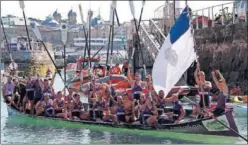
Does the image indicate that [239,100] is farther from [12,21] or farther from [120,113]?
[12,21]

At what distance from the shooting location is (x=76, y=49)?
357 feet

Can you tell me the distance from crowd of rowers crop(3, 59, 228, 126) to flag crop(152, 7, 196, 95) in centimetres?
167

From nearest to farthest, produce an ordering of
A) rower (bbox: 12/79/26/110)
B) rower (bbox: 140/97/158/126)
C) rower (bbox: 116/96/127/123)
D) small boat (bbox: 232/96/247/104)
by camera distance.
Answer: rower (bbox: 140/97/158/126), rower (bbox: 116/96/127/123), rower (bbox: 12/79/26/110), small boat (bbox: 232/96/247/104)

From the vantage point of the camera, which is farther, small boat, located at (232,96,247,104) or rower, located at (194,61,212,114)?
small boat, located at (232,96,247,104)

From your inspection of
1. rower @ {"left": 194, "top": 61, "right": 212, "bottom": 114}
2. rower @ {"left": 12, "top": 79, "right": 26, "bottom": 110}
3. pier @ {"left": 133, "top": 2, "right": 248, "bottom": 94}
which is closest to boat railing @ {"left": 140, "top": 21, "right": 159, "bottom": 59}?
pier @ {"left": 133, "top": 2, "right": 248, "bottom": 94}

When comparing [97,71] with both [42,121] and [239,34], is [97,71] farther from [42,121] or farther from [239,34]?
[42,121]

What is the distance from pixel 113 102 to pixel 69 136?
2.16 metres

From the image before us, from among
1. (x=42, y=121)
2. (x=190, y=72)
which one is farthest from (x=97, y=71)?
Answer: (x=42, y=121)

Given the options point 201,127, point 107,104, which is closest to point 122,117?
point 107,104

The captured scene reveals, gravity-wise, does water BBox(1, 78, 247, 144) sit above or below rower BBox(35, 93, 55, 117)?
below

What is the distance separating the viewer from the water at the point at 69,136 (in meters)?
14.7

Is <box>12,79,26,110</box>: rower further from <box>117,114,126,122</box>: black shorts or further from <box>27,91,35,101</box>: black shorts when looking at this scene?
<box>117,114,126,122</box>: black shorts

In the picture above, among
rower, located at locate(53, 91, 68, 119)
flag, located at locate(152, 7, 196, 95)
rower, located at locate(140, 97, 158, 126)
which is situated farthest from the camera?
rower, located at locate(53, 91, 68, 119)

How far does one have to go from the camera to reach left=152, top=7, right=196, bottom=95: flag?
38.7 ft
